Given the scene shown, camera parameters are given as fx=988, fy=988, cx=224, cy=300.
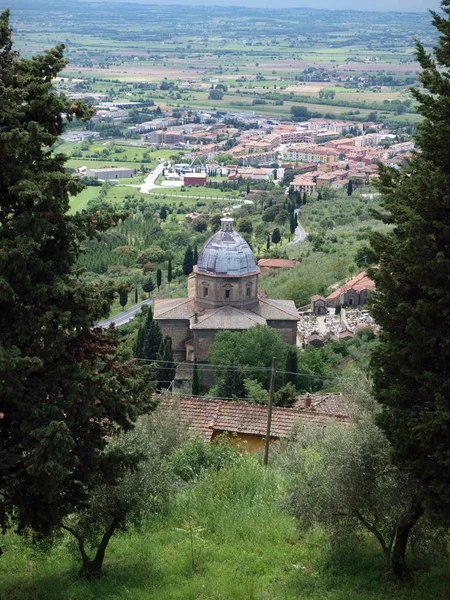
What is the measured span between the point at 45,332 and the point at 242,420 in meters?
10.3

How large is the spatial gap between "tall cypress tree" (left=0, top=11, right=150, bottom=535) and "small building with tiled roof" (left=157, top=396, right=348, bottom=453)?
795cm

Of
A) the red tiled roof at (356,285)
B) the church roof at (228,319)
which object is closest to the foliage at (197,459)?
the church roof at (228,319)

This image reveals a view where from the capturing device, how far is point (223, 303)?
38.8 m

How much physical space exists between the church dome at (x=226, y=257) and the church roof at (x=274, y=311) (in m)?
1.43

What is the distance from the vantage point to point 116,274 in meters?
59.6

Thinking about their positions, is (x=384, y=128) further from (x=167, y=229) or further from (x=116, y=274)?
(x=116, y=274)

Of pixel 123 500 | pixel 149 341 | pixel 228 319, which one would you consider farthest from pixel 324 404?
pixel 123 500

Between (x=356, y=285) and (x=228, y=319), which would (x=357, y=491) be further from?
(x=356, y=285)

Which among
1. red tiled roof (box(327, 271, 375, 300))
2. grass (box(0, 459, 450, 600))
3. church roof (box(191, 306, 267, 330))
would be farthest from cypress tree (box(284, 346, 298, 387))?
grass (box(0, 459, 450, 600))

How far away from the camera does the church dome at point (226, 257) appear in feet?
126

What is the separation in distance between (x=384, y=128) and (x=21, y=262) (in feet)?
498

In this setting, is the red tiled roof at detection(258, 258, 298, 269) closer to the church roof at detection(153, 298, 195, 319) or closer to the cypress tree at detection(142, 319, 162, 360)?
the church roof at detection(153, 298, 195, 319)

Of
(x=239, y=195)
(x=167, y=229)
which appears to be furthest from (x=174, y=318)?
(x=239, y=195)

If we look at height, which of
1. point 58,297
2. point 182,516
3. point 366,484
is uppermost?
point 58,297
